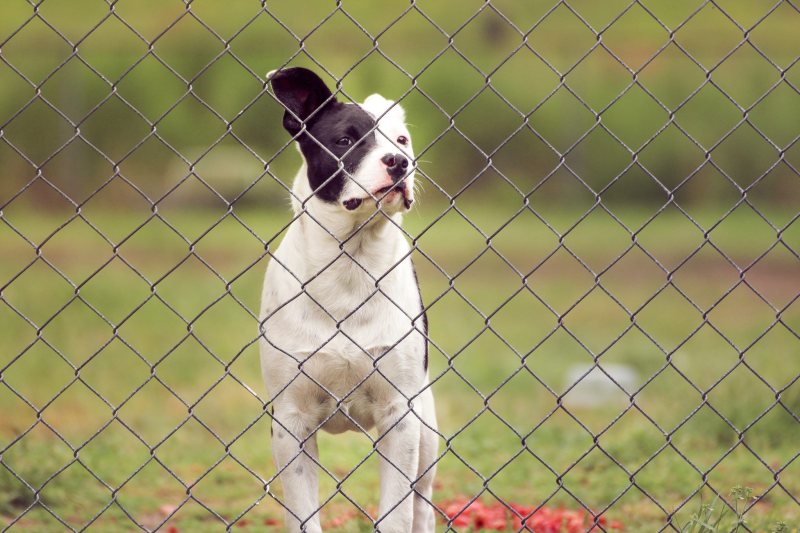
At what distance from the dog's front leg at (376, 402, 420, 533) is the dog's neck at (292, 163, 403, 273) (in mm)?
488

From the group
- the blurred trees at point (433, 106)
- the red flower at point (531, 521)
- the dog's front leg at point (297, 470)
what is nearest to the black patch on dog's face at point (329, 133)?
the dog's front leg at point (297, 470)

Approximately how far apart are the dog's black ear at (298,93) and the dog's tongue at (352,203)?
273 millimetres

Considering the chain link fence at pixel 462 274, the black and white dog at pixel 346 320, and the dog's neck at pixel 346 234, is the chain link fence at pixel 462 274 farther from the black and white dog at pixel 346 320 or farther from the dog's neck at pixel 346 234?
the dog's neck at pixel 346 234

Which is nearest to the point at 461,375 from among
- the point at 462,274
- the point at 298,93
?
the point at 298,93

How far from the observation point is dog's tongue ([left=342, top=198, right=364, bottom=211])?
11.0ft

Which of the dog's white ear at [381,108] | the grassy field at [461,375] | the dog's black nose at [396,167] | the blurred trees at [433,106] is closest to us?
the dog's black nose at [396,167]

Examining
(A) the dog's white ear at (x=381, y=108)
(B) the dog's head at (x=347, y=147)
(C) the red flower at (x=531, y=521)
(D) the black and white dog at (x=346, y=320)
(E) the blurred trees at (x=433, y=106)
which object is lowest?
(C) the red flower at (x=531, y=521)

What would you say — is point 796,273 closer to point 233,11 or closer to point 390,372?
point 233,11

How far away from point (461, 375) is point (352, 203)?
66 cm

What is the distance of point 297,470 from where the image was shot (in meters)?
3.40

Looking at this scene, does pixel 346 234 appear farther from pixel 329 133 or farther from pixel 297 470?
pixel 297 470

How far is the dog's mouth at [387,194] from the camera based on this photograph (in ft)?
10.7

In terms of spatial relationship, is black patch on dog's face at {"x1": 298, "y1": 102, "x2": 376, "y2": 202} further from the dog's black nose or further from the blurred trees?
the blurred trees

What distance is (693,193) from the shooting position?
51.2ft
